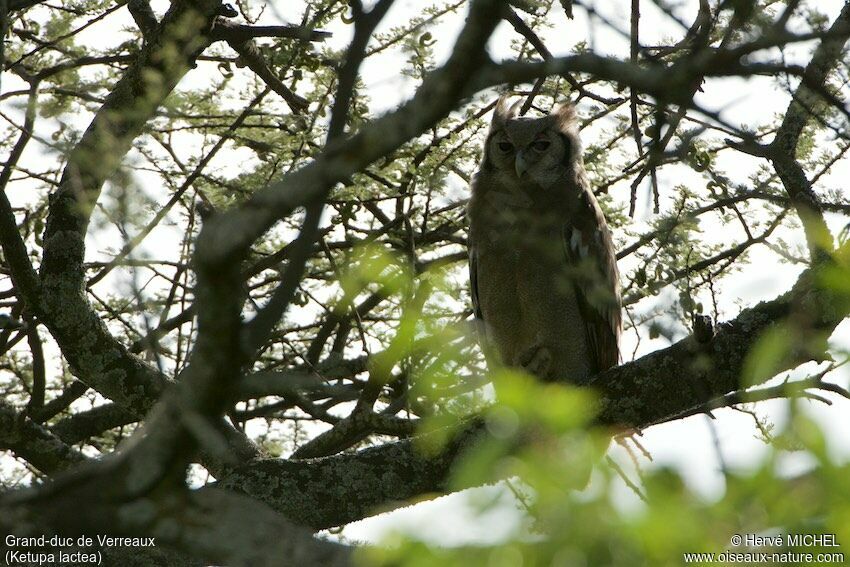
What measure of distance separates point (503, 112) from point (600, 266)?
1665 mm

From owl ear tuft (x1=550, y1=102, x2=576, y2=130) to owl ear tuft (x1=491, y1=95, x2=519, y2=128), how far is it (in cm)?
32

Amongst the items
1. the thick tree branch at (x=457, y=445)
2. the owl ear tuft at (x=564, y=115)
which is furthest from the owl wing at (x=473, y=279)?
the thick tree branch at (x=457, y=445)

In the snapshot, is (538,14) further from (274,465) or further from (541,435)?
(541,435)

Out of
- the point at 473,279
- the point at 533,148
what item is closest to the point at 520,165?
the point at 533,148

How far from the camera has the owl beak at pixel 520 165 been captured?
21.6ft

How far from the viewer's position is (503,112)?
23.0 feet

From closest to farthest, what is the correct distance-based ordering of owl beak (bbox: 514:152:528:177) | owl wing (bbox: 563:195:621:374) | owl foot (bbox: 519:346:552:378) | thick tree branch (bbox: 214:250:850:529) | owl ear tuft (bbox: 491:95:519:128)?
thick tree branch (bbox: 214:250:850:529)
owl wing (bbox: 563:195:621:374)
owl foot (bbox: 519:346:552:378)
owl beak (bbox: 514:152:528:177)
owl ear tuft (bbox: 491:95:519:128)

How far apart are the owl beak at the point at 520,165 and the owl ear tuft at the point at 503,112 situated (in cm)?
35

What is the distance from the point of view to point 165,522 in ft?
7.00

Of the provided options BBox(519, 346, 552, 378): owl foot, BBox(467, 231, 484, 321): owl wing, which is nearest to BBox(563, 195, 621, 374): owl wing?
BBox(519, 346, 552, 378): owl foot

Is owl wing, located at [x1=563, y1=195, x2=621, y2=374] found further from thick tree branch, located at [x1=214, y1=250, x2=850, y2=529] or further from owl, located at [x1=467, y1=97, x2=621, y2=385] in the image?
thick tree branch, located at [x1=214, y1=250, x2=850, y2=529]

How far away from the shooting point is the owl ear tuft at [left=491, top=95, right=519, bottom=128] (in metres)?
6.91

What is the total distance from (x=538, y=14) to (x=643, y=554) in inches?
168

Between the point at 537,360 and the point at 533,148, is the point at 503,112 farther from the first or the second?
the point at 537,360
